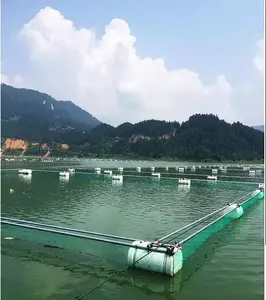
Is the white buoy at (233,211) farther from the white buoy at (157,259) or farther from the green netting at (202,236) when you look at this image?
the white buoy at (157,259)

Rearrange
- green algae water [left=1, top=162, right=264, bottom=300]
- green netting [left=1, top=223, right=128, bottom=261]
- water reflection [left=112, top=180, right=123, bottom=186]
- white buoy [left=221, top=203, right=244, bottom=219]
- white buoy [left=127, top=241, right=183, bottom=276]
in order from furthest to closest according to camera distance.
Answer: water reflection [left=112, top=180, right=123, bottom=186] < white buoy [left=221, top=203, right=244, bottom=219] < green netting [left=1, top=223, right=128, bottom=261] < white buoy [left=127, top=241, right=183, bottom=276] < green algae water [left=1, top=162, right=264, bottom=300]

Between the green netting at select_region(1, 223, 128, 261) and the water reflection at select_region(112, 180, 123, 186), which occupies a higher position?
the water reflection at select_region(112, 180, 123, 186)

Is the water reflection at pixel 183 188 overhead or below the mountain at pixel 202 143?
below

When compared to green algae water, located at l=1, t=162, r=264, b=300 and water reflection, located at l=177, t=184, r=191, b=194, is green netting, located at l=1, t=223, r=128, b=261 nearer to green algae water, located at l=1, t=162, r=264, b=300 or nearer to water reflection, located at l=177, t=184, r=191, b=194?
green algae water, located at l=1, t=162, r=264, b=300

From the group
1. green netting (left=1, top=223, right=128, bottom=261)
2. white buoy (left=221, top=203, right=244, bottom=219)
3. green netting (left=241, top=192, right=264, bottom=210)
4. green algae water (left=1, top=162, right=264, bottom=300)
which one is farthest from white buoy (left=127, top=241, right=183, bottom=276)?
green netting (left=241, top=192, right=264, bottom=210)

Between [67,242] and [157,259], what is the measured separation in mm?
4964

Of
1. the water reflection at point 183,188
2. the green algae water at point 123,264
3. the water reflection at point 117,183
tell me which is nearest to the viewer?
the green algae water at point 123,264

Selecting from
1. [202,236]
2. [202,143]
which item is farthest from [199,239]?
[202,143]

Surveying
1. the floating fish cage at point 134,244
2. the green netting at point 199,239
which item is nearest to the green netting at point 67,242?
the floating fish cage at point 134,244

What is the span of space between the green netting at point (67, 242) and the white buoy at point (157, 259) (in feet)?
2.99

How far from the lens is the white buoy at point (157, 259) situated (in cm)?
1132

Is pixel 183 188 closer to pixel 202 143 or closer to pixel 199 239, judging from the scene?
pixel 199 239

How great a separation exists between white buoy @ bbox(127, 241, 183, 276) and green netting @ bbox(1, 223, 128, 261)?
91cm

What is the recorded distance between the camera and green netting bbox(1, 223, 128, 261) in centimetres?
1332
